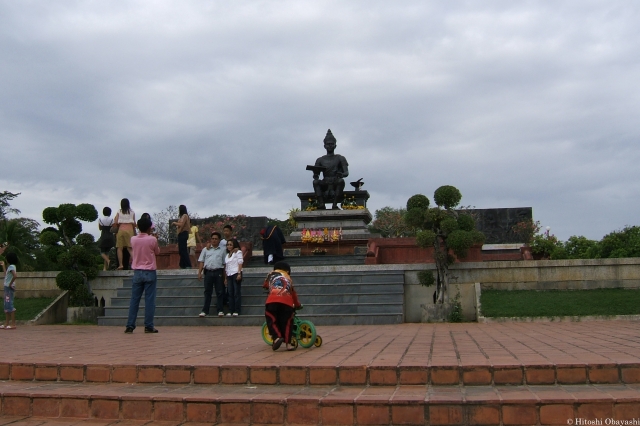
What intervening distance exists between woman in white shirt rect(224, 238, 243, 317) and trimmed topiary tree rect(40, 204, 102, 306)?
3341 millimetres

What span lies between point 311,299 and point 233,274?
1656 millimetres

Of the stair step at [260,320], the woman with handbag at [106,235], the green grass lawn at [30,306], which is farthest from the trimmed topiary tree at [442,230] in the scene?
the green grass lawn at [30,306]

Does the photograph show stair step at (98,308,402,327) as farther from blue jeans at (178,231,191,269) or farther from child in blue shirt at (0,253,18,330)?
blue jeans at (178,231,191,269)

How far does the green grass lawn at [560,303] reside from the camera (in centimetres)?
1040

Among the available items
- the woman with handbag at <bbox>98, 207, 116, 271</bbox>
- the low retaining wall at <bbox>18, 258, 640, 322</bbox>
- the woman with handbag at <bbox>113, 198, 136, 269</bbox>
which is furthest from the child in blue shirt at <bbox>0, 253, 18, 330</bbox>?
the low retaining wall at <bbox>18, 258, 640, 322</bbox>

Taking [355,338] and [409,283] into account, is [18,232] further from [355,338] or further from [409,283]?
[355,338]

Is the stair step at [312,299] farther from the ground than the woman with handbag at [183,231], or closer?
closer

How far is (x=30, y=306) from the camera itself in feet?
41.8

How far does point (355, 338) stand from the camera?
7512mm

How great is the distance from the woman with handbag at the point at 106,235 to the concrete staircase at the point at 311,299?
158 cm

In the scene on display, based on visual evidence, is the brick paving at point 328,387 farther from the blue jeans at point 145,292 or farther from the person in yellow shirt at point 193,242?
the person in yellow shirt at point 193,242

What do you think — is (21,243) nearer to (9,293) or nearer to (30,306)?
(30,306)

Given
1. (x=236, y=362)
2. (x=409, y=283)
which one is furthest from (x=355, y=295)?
(x=236, y=362)

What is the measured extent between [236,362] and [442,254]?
728 cm
